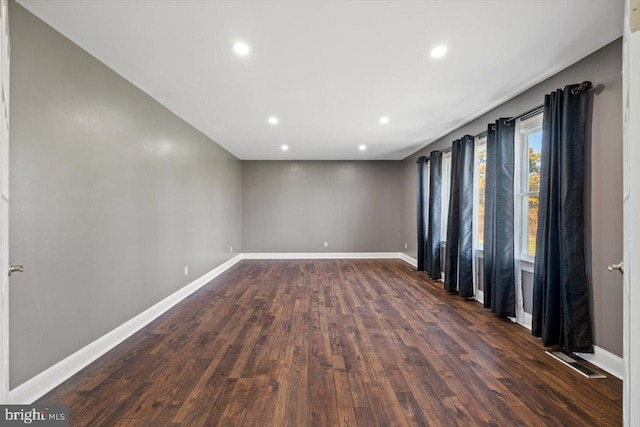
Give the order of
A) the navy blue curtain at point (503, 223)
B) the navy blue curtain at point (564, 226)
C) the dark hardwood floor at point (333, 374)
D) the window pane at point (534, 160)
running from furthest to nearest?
the navy blue curtain at point (503, 223), the window pane at point (534, 160), the navy blue curtain at point (564, 226), the dark hardwood floor at point (333, 374)

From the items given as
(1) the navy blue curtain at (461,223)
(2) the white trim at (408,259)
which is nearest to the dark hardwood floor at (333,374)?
(1) the navy blue curtain at (461,223)

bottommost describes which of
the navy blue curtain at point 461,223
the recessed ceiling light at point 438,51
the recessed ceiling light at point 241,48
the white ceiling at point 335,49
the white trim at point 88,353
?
the white trim at point 88,353

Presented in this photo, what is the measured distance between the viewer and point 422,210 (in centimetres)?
587

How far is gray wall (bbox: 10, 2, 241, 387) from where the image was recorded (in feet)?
5.99

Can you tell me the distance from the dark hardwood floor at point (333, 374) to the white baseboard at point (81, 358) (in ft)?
0.23

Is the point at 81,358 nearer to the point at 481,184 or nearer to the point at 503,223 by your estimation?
the point at 503,223

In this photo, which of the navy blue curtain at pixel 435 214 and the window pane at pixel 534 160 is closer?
the window pane at pixel 534 160

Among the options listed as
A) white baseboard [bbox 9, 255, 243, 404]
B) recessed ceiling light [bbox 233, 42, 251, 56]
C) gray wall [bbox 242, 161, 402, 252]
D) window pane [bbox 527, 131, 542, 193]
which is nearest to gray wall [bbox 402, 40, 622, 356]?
window pane [bbox 527, 131, 542, 193]

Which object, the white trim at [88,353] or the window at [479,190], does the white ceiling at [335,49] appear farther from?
the white trim at [88,353]

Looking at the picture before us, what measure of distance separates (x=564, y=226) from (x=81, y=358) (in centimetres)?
418

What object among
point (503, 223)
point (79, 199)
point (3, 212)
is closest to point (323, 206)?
point (503, 223)

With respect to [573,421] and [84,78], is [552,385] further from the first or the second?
[84,78]

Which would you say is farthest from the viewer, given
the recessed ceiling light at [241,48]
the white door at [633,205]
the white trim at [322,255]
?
the white trim at [322,255]

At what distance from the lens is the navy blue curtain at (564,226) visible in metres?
2.36
